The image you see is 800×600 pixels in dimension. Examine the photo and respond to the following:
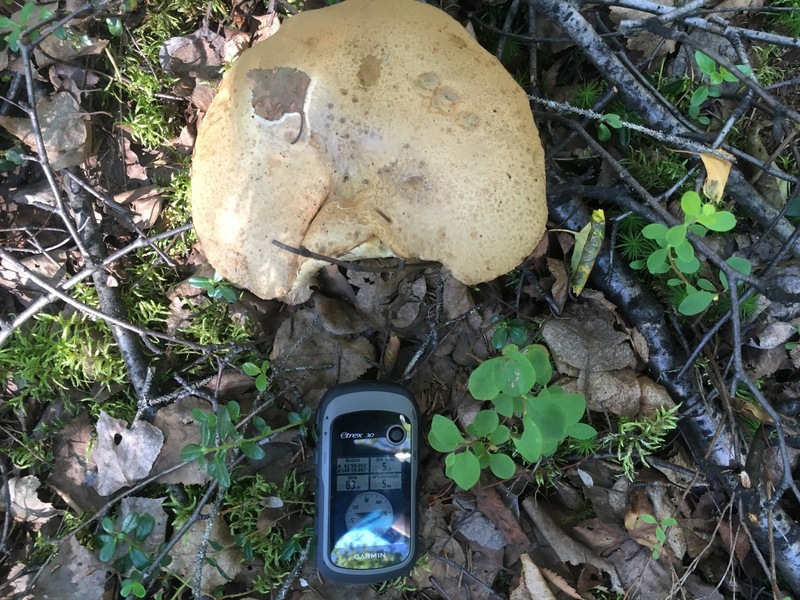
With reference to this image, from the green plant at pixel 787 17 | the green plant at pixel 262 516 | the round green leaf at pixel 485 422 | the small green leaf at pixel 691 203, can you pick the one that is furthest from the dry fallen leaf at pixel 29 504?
the green plant at pixel 787 17

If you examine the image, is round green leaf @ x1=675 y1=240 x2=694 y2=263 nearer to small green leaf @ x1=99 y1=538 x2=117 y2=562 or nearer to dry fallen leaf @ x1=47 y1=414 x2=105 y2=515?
small green leaf @ x1=99 y1=538 x2=117 y2=562

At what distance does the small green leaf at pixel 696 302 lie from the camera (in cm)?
203

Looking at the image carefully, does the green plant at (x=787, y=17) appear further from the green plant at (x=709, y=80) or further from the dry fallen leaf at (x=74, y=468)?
the dry fallen leaf at (x=74, y=468)

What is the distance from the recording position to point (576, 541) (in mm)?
2439

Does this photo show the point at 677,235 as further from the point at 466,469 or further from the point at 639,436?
the point at 466,469

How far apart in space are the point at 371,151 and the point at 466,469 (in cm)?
118

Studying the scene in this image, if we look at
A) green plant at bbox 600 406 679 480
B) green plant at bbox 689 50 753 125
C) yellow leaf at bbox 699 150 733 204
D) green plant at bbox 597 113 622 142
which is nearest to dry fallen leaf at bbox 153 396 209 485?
green plant at bbox 600 406 679 480

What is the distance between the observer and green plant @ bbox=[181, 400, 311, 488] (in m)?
2.07

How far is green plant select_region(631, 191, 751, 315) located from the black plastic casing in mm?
1129

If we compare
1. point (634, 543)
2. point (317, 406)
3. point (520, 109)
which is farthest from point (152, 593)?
point (520, 109)

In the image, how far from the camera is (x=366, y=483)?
2334 millimetres

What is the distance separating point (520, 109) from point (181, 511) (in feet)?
6.97

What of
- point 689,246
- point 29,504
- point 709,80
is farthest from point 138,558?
point 709,80

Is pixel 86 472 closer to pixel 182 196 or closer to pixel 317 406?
pixel 317 406
